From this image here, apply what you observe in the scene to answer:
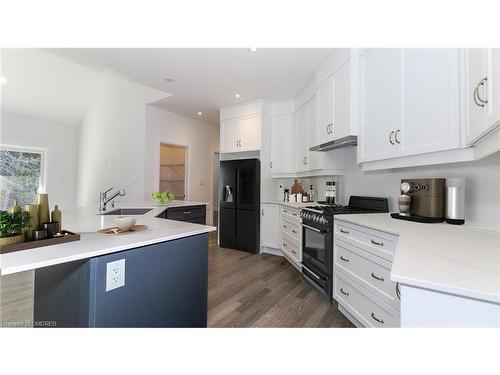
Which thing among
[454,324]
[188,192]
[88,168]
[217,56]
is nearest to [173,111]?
[188,192]

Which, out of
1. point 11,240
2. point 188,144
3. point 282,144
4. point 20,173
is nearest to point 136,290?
point 11,240

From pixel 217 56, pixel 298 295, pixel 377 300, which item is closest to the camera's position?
pixel 377 300

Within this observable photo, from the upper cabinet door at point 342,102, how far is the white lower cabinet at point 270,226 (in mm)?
1692

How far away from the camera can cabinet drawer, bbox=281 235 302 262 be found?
9.23 feet

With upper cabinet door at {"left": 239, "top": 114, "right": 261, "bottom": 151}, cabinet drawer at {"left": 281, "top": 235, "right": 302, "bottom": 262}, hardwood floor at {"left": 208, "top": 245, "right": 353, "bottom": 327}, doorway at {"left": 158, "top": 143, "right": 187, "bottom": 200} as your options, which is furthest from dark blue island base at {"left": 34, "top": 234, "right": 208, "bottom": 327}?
doorway at {"left": 158, "top": 143, "right": 187, "bottom": 200}

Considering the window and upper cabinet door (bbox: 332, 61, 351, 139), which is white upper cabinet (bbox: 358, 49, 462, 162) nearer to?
upper cabinet door (bbox: 332, 61, 351, 139)

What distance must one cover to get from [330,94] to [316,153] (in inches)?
31.5

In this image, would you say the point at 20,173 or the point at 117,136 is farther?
the point at 20,173

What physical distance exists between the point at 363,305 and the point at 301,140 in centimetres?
239

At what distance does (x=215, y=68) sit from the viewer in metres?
2.74

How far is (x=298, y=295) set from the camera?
7.41 ft

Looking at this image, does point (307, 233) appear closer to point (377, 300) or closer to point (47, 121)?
point (377, 300)

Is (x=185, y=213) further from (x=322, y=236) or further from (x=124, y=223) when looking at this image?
(x=322, y=236)
